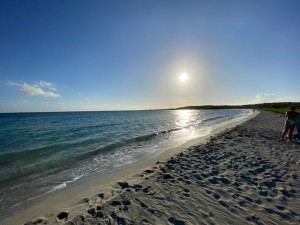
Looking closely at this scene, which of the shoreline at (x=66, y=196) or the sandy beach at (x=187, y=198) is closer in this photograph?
the sandy beach at (x=187, y=198)

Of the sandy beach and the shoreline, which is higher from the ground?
the sandy beach

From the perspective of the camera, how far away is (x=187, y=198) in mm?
6215

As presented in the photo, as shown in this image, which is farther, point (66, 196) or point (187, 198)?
point (66, 196)

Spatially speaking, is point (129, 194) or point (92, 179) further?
point (92, 179)

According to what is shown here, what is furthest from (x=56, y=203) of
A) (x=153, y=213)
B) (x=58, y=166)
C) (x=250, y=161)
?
(x=250, y=161)

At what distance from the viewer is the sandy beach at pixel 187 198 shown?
5188mm

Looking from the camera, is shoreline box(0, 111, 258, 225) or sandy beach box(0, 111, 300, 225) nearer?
sandy beach box(0, 111, 300, 225)

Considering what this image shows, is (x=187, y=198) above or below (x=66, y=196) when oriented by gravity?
above

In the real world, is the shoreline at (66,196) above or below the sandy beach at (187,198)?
below

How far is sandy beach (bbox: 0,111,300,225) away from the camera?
17.0 ft

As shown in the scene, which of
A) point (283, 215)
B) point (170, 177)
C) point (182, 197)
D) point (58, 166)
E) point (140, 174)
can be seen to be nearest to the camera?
point (283, 215)

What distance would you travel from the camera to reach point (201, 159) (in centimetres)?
1096

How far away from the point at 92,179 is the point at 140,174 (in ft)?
7.09

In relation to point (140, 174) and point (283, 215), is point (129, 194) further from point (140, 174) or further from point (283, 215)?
point (283, 215)
